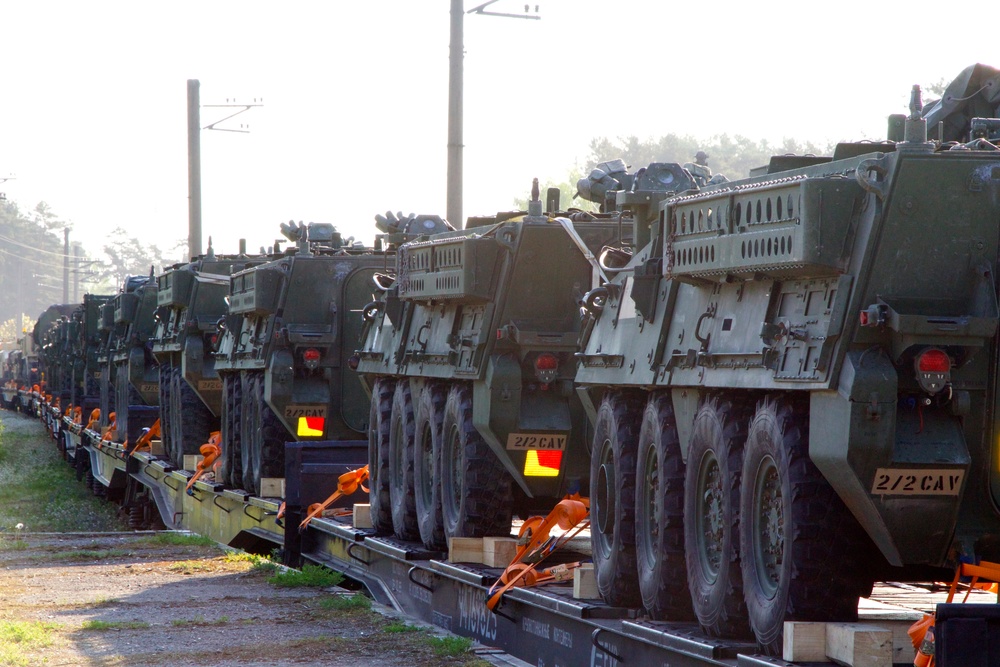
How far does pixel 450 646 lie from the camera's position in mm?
10180

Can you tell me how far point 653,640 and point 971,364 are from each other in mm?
2067

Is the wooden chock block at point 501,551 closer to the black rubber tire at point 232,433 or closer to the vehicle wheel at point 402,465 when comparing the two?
the vehicle wheel at point 402,465

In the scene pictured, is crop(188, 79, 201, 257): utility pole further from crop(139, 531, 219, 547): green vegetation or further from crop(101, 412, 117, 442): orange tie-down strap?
crop(139, 531, 219, 547): green vegetation

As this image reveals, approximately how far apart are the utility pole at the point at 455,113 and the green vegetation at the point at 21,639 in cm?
Result: 741

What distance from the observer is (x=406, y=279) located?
13.3 m

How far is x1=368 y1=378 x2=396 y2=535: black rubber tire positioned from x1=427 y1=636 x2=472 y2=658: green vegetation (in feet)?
11.9

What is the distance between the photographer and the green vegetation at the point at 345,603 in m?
12.4

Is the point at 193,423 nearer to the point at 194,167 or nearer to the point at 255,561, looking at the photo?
the point at 255,561

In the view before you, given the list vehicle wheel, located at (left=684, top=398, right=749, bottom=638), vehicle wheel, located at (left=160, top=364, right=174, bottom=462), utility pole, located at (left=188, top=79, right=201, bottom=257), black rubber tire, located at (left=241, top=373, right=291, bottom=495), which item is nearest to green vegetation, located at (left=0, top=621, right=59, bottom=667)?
vehicle wheel, located at (left=684, top=398, right=749, bottom=638)

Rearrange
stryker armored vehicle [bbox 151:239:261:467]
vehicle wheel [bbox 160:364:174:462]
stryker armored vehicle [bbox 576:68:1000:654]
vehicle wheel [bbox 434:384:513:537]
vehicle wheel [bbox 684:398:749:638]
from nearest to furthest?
stryker armored vehicle [bbox 576:68:1000:654] < vehicle wheel [bbox 684:398:749:638] < vehicle wheel [bbox 434:384:513:537] < stryker armored vehicle [bbox 151:239:261:467] < vehicle wheel [bbox 160:364:174:462]

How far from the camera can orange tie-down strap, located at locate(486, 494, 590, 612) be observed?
10234 millimetres

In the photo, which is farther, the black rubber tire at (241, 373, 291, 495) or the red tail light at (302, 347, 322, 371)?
the black rubber tire at (241, 373, 291, 495)

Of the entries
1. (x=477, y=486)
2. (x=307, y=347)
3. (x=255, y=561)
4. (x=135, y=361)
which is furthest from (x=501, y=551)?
(x=135, y=361)

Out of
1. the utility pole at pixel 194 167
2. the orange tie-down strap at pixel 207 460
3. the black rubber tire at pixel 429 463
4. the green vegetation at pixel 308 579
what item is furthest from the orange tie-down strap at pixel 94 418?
the black rubber tire at pixel 429 463
